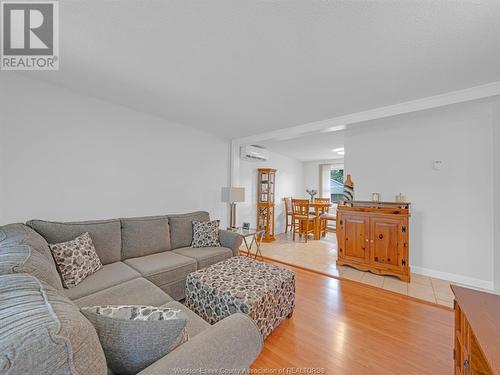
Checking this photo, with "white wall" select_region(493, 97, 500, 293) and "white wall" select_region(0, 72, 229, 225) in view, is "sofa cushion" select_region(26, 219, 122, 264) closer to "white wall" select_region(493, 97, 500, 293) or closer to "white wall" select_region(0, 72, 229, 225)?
"white wall" select_region(0, 72, 229, 225)

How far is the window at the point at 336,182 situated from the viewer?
260 inches

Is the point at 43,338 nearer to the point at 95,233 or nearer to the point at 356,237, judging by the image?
the point at 95,233

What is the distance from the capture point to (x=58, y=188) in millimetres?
2283

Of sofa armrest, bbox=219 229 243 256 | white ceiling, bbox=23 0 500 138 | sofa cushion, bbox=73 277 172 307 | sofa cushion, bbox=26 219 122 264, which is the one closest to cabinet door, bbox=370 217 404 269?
white ceiling, bbox=23 0 500 138

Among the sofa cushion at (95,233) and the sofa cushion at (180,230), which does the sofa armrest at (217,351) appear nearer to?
the sofa cushion at (95,233)

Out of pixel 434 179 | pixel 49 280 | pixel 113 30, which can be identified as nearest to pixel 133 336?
pixel 49 280

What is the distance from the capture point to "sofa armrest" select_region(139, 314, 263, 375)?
75cm

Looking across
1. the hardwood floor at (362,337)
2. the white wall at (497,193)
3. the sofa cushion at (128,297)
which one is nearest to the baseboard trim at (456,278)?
the white wall at (497,193)

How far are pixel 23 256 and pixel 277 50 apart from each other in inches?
82.2

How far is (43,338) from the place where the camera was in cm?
52

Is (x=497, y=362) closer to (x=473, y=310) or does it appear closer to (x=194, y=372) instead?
(x=473, y=310)

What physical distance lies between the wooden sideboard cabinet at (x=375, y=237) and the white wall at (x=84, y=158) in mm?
2578

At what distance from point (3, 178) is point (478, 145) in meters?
5.33

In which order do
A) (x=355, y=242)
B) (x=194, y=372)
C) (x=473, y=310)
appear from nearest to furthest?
(x=194, y=372) < (x=473, y=310) < (x=355, y=242)
